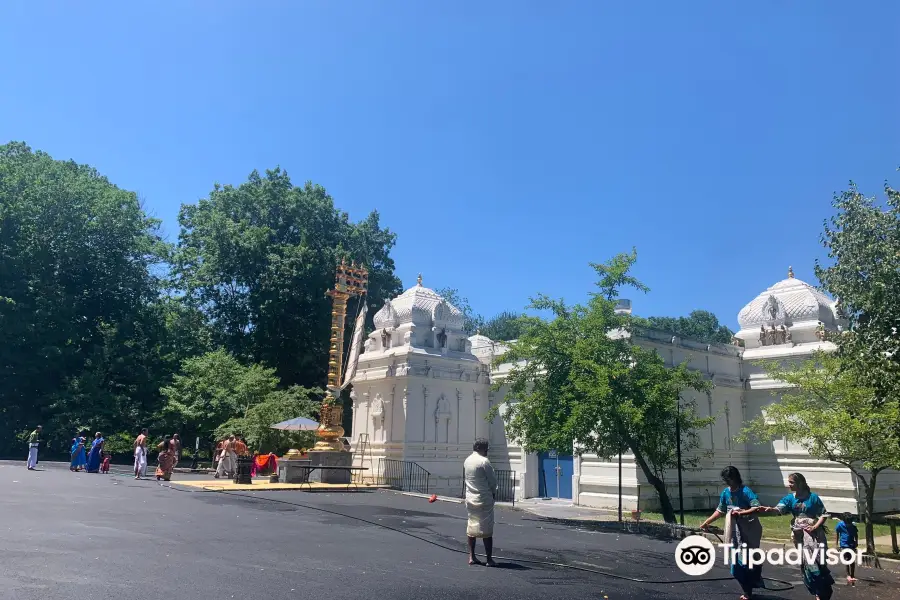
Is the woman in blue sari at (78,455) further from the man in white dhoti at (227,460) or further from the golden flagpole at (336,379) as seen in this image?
the golden flagpole at (336,379)

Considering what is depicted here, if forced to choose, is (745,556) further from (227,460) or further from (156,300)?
(156,300)

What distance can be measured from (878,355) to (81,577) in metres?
14.6

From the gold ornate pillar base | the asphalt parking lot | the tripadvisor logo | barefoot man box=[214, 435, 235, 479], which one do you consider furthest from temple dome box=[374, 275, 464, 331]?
the tripadvisor logo

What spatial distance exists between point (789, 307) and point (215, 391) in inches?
1131

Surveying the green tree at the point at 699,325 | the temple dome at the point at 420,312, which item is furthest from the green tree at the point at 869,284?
the green tree at the point at 699,325

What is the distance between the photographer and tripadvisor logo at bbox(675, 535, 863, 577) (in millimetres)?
8547

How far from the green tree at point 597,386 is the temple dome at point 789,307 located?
13.3 meters

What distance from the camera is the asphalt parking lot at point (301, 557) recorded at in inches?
319

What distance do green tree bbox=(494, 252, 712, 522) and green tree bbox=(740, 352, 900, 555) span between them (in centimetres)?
255

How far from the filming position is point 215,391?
36.6m

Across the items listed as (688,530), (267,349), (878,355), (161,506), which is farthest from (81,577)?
(267,349)

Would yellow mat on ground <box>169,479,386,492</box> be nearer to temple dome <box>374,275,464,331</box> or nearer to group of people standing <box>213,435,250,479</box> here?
group of people standing <box>213,435,250,479</box>

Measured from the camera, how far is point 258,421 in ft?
108

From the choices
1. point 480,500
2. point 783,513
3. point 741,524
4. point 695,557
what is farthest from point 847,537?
point 480,500
